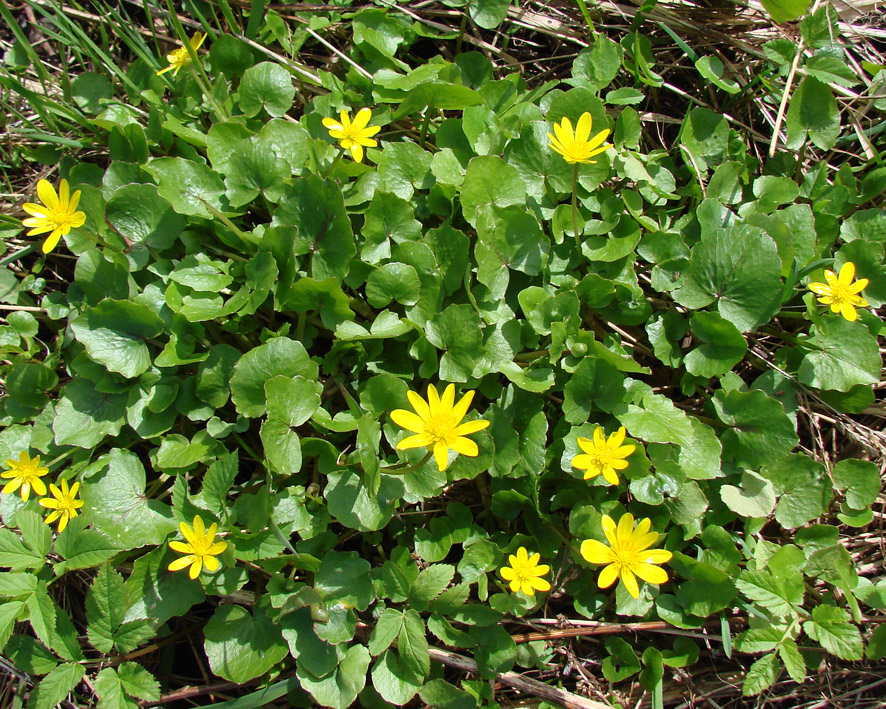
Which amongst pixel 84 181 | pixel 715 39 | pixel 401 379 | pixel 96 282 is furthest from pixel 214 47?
pixel 715 39

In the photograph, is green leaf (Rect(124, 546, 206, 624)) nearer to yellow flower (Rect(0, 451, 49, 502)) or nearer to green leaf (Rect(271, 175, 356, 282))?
yellow flower (Rect(0, 451, 49, 502))

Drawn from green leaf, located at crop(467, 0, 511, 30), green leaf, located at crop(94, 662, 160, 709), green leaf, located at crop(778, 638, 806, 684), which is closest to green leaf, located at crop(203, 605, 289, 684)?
green leaf, located at crop(94, 662, 160, 709)

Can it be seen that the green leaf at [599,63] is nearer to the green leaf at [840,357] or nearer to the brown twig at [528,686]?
the green leaf at [840,357]

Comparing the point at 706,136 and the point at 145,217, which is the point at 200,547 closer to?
the point at 145,217

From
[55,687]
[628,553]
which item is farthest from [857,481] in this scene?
[55,687]

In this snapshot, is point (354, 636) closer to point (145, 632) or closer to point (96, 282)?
point (145, 632)

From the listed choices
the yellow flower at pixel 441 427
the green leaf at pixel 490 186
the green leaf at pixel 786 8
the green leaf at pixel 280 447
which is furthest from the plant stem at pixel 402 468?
the green leaf at pixel 786 8
